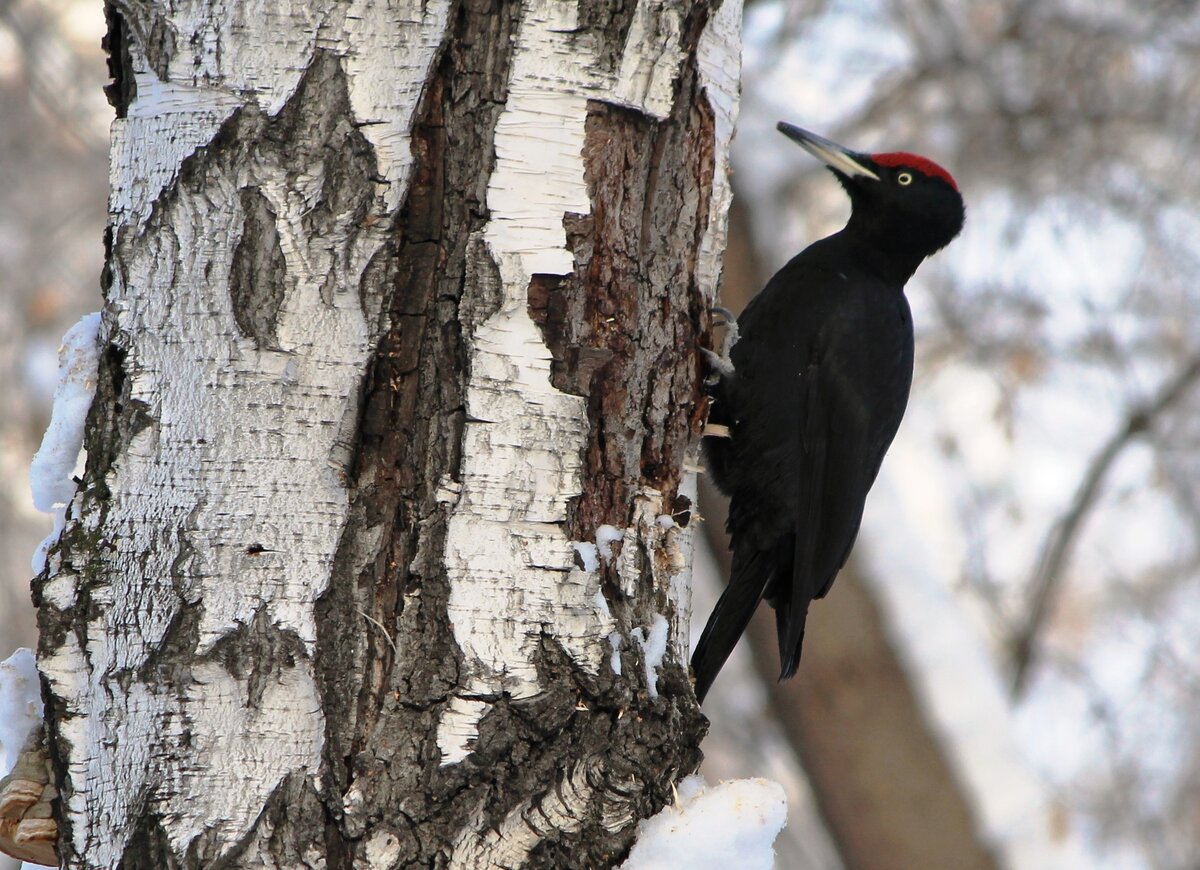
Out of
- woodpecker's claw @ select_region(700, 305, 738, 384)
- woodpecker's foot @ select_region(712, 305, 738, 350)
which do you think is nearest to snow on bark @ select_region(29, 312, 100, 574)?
woodpecker's claw @ select_region(700, 305, 738, 384)

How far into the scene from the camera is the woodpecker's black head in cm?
353

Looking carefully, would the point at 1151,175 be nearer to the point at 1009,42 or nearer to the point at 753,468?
the point at 1009,42

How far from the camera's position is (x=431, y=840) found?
147 cm

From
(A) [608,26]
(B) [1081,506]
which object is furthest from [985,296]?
(A) [608,26]

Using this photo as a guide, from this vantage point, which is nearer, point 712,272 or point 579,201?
point 579,201

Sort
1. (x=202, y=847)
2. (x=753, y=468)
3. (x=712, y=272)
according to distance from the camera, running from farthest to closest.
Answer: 1. (x=753, y=468)
2. (x=712, y=272)
3. (x=202, y=847)

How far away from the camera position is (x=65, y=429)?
1671 millimetres

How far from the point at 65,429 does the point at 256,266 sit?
0.37 meters

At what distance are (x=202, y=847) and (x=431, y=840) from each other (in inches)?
11.0

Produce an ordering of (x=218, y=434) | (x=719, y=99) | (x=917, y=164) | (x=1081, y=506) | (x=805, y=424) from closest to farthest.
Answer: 1. (x=218, y=434)
2. (x=719, y=99)
3. (x=805, y=424)
4. (x=917, y=164)
5. (x=1081, y=506)

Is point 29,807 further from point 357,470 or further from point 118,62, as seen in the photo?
point 118,62

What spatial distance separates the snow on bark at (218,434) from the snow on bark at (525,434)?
154 mm

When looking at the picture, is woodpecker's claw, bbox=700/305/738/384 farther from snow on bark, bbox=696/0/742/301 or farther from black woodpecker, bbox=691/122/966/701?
snow on bark, bbox=696/0/742/301

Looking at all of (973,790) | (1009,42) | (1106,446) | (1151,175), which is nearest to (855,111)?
(1009,42)
